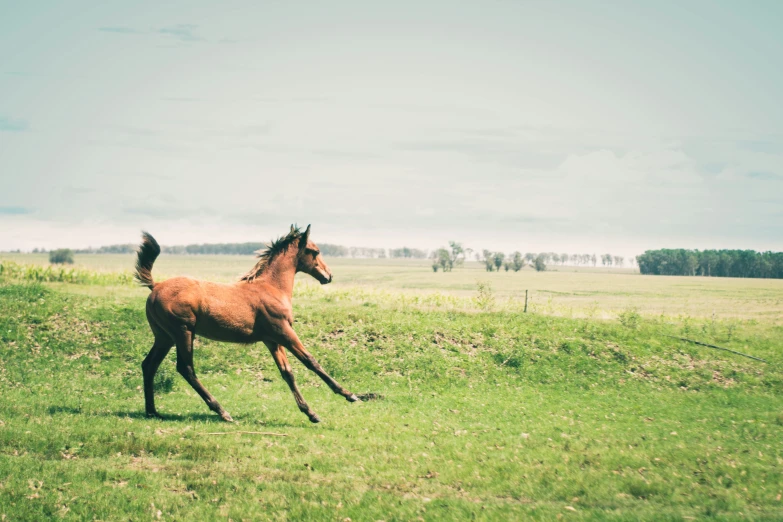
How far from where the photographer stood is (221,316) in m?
12.2

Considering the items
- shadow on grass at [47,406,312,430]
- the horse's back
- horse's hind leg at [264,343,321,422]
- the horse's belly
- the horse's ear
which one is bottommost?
shadow on grass at [47,406,312,430]

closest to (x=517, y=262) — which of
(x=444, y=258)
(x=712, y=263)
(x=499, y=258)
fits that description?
(x=499, y=258)

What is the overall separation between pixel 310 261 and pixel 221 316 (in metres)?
2.43

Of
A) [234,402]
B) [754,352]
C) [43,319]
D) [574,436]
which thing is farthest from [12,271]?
[754,352]

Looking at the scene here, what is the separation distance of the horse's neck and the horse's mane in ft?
0.39

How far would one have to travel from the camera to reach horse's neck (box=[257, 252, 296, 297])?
13.1 metres

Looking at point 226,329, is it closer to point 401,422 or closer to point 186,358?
point 186,358

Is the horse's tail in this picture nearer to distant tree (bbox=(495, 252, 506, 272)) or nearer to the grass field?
the grass field

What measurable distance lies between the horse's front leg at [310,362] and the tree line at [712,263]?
94.6 metres

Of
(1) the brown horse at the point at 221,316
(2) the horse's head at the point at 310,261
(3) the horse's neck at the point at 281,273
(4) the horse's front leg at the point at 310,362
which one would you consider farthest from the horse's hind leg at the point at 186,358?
(2) the horse's head at the point at 310,261

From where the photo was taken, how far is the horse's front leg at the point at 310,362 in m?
12.2

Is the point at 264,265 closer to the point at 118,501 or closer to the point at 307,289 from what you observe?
the point at 118,501

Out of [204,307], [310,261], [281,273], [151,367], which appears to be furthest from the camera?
[310,261]

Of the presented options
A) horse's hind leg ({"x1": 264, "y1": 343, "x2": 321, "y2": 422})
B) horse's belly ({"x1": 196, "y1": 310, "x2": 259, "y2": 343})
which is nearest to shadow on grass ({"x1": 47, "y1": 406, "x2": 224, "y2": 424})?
horse's hind leg ({"x1": 264, "y1": 343, "x2": 321, "y2": 422})
